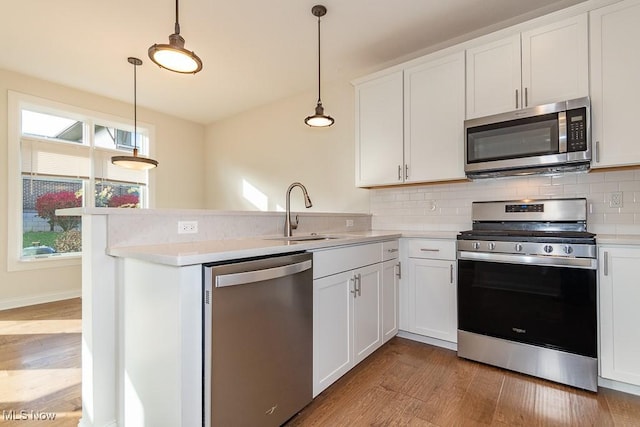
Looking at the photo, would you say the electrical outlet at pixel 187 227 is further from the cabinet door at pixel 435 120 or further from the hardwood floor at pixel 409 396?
the cabinet door at pixel 435 120

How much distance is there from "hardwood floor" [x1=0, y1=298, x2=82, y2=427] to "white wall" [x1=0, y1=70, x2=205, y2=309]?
48 centimetres

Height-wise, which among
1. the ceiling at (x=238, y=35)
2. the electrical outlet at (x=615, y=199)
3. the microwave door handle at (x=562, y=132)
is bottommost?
the electrical outlet at (x=615, y=199)

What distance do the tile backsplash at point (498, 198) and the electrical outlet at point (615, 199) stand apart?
0.01m

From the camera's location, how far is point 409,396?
1900 mm

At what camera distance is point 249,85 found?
4133 mm

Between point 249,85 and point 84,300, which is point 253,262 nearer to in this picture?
point 84,300

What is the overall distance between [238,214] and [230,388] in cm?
104

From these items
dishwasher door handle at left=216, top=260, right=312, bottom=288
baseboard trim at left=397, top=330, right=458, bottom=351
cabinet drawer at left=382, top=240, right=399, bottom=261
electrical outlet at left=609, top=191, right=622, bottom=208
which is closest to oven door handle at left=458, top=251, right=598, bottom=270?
cabinet drawer at left=382, top=240, right=399, bottom=261

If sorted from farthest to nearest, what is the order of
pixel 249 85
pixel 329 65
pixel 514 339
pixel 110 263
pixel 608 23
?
pixel 249 85
pixel 329 65
pixel 514 339
pixel 608 23
pixel 110 263

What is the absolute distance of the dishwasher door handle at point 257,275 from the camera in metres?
1.24

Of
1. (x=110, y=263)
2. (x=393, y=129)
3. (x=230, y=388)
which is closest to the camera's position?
(x=230, y=388)

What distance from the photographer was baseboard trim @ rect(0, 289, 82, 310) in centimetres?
372

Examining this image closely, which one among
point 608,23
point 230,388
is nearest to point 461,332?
point 230,388

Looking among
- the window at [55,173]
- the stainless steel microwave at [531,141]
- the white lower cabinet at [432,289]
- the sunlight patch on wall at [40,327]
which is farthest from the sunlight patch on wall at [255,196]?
the stainless steel microwave at [531,141]
